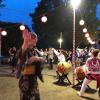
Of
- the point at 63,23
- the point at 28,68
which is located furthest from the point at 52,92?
the point at 63,23

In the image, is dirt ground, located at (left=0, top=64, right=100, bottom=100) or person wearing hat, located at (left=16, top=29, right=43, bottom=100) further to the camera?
dirt ground, located at (left=0, top=64, right=100, bottom=100)

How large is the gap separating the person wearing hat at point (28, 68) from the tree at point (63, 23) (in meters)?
42.6

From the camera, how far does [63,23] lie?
167ft

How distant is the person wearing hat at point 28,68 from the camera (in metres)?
7.81

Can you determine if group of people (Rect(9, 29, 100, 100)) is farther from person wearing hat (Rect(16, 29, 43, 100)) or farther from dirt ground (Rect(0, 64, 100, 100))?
dirt ground (Rect(0, 64, 100, 100))

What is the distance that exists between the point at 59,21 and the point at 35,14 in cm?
597

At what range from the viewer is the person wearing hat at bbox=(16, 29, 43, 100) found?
25.6 feet

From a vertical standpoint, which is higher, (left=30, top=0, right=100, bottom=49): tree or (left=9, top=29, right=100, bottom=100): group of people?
(left=30, top=0, right=100, bottom=49): tree

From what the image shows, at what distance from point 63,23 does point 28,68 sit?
43.4 metres

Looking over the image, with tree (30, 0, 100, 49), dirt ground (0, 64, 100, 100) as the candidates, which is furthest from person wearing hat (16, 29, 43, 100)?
tree (30, 0, 100, 49)

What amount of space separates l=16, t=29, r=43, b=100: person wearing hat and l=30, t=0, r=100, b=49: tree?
140ft

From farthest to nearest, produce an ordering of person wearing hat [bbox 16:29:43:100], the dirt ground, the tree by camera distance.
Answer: the tree, the dirt ground, person wearing hat [bbox 16:29:43:100]

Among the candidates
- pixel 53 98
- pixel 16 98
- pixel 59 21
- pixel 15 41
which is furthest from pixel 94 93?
pixel 59 21

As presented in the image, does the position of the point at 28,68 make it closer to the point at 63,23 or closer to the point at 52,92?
the point at 52,92
